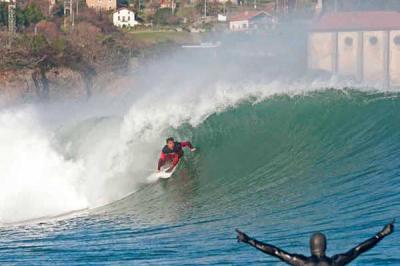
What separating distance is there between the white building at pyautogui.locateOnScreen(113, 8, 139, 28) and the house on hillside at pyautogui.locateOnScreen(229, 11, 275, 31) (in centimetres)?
830

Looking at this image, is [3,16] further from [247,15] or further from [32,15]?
[247,15]

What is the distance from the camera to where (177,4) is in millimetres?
106562

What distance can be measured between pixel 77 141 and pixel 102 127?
65 cm

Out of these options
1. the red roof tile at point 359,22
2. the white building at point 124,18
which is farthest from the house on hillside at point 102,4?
the red roof tile at point 359,22

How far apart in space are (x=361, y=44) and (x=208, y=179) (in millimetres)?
50762

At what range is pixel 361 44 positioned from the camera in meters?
67.4

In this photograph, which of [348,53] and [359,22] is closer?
[348,53]

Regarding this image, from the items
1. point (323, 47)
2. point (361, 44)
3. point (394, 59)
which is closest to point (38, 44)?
point (323, 47)

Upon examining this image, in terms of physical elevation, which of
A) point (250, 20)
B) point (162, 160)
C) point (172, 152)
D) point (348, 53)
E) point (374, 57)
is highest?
point (172, 152)

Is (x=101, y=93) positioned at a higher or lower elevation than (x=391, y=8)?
lower

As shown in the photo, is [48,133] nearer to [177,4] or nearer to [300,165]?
[300,165]

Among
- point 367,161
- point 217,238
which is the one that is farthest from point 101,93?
point 217,238

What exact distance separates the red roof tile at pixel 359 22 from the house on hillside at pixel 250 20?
14257 millimetres

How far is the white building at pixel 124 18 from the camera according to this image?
9156 centimetres
